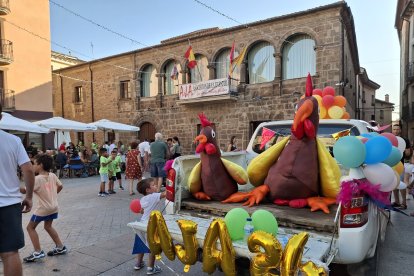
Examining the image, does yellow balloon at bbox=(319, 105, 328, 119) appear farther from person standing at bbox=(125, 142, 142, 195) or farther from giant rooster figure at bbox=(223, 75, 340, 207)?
person standing at bbox=(125, 142, 142, 195)

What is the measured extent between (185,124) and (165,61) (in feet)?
14.6

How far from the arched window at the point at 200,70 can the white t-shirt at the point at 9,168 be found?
16537mm

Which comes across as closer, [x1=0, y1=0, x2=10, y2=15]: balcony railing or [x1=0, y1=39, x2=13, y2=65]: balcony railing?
[x1=0, y1=0, x2=10, y2=15]: balcony railing

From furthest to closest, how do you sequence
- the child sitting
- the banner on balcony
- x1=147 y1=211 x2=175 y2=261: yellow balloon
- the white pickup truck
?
the banner on balcony, the child sitting, x1=147 y1=211 x2=175 y2=261: yellow balloon, the white pickup truck

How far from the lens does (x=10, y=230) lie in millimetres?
2770

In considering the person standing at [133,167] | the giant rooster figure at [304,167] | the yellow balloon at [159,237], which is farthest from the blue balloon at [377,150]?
the person standing at [133,167]

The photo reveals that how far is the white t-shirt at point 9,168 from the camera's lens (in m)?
2.80

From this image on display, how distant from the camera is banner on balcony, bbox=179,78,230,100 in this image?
17.1m

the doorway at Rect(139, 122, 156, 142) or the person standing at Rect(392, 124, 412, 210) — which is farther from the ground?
the doorway at Rect(139, 122, 156, 142)

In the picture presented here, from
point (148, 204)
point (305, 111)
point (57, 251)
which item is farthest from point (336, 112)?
point (57, 251)

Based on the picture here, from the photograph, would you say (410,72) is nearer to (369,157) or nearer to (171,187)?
(369,157)

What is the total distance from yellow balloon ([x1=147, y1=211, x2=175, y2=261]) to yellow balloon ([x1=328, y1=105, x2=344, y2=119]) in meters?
3.89

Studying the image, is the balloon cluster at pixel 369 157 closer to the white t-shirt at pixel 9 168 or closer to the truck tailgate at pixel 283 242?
the truck tailgate at pixel 283 242

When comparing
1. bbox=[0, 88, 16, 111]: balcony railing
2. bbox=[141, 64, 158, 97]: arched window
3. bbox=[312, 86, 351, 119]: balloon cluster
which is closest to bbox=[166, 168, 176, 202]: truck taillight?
bbox=[312, 86, 351, 119]: balloon cluster
